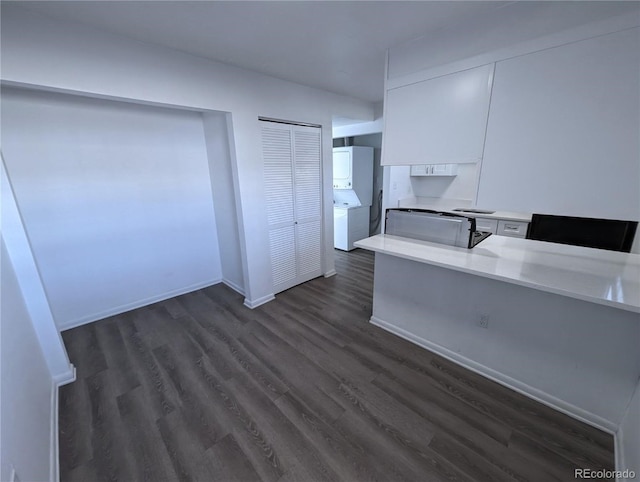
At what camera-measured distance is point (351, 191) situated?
→ 491 centimetres

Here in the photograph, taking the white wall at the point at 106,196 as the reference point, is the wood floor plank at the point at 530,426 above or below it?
below

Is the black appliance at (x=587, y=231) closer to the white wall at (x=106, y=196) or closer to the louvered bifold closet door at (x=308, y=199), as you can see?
the louvered bifold closet door at (x=308, y=199)

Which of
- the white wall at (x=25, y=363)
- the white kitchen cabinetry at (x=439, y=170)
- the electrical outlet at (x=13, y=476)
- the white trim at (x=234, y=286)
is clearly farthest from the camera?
the white kitchen cabinetry at (x=439, y=170)

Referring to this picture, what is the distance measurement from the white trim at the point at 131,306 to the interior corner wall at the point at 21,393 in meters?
1.03

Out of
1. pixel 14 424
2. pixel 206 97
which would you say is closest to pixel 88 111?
pixel 206 97

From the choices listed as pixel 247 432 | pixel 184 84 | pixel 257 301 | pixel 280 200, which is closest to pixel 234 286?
pixel 257 301

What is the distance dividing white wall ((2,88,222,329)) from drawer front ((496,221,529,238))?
4.03m

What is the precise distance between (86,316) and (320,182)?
3.05 metres

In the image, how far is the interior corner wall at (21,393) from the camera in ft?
3.31

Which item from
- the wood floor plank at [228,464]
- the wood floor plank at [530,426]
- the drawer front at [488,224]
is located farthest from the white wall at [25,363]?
the drawer front at [488,224]

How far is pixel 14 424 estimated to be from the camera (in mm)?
1067

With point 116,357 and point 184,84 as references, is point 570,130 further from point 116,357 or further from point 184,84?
point 116,357

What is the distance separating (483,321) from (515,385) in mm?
476

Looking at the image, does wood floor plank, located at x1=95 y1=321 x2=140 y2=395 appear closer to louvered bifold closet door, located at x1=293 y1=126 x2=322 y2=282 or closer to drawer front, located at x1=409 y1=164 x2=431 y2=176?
louvered bifold closet door, located at x1=293 y1=126 x2=322 y2=282
